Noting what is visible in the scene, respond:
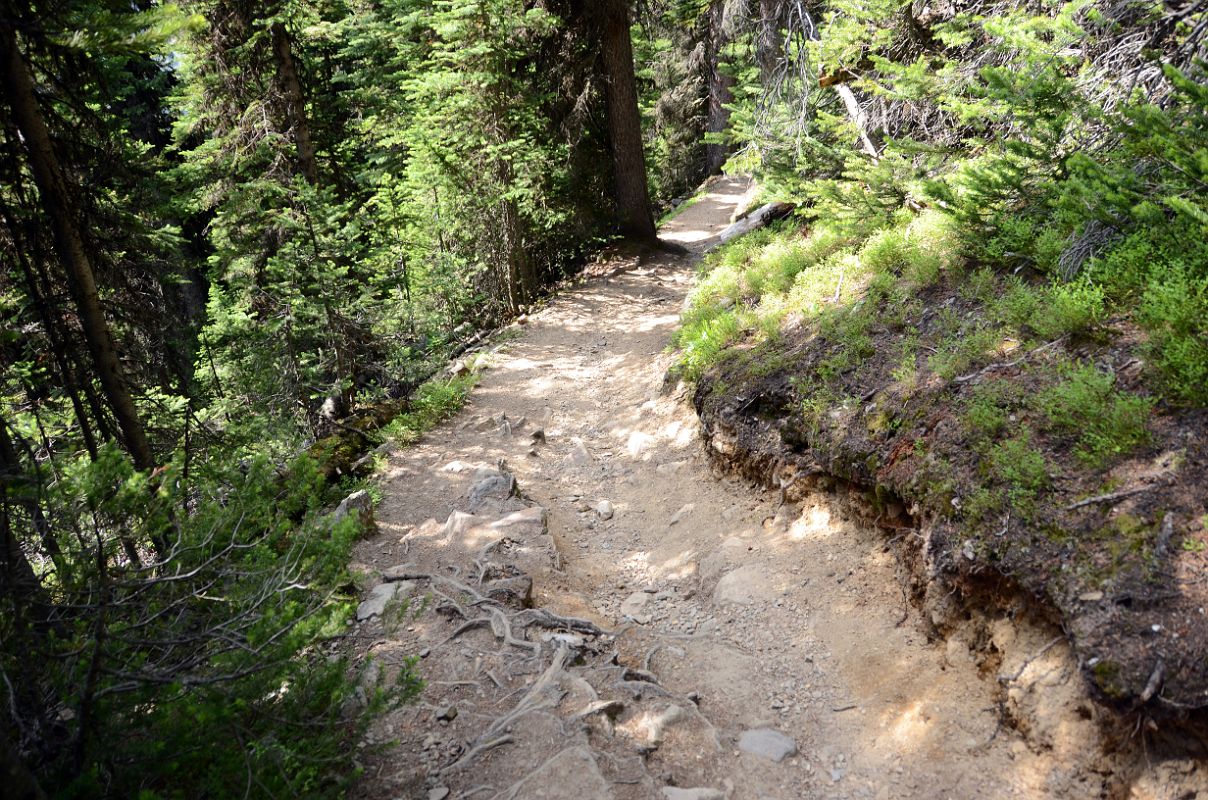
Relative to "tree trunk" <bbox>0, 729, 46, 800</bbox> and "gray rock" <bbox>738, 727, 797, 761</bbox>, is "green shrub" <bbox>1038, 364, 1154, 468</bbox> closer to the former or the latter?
"gray rock" <bbox>738, 727, 797, 761</bbox>

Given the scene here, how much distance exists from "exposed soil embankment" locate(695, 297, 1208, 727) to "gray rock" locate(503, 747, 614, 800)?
2.58 metres

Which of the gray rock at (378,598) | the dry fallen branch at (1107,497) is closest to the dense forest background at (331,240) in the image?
the gray rock at (378,598)

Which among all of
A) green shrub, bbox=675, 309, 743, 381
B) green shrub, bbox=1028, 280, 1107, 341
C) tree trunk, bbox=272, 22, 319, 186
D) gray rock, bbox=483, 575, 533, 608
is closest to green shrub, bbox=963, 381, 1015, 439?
green shrub, bbox=1028, 280, 1107, 341

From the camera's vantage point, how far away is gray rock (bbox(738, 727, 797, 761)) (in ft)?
14.3

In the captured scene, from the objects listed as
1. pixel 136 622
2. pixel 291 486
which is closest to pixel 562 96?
pixel 291 486

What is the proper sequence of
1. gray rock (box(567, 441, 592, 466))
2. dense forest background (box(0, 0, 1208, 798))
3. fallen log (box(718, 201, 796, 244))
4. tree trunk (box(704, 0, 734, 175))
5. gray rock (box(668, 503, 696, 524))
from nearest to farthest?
1. dense forest background (box(0, 0, 1208, 798))
2. gray rock (box(668, 503, 696, 524))
3. gray rock (box(567, 441, 592, 466))
4. fallen log (box(718, 201, 796, 244))
5. tree trunk (box(704, 0, 734, 175))

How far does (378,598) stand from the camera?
231 inches

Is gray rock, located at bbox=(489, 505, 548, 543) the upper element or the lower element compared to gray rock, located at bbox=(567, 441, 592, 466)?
upper

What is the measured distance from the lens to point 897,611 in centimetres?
505

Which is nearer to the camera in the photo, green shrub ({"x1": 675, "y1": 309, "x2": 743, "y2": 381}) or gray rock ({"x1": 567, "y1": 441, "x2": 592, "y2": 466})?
green shrub ({"x1": 675, "y1": 309, "x2": 743, "y2": 381})

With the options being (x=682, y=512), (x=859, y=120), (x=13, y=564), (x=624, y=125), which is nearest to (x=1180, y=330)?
(x=682, y=512)

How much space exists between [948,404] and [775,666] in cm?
247

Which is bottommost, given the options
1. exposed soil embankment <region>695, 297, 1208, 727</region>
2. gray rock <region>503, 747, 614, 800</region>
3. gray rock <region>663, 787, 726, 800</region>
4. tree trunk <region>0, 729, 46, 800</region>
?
gray rock <region>663, 787, 726, 800</region>

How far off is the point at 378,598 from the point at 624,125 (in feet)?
41.5
